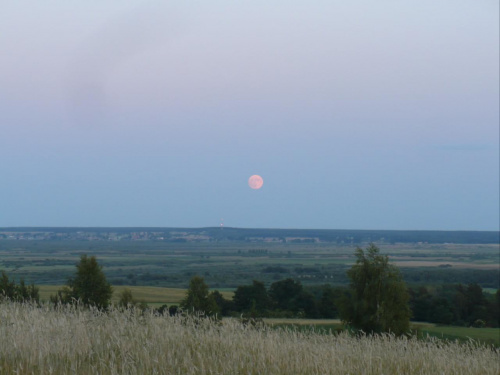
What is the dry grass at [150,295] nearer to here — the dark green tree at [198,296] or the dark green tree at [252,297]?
the dark green tree at [252,297]

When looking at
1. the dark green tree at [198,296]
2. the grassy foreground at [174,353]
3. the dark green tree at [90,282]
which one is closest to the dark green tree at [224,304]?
the dark green tree at [198,296]

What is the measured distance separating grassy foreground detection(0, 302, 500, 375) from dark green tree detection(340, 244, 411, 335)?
41.2ft

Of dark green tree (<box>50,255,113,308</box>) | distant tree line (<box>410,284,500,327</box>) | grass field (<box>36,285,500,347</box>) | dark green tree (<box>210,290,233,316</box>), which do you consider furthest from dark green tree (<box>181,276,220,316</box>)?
distant tree line (<box>410,284,500,327</box>)

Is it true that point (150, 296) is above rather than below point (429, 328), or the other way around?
below

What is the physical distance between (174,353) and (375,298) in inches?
612

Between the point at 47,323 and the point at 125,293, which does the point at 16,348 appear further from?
the point at 125,293

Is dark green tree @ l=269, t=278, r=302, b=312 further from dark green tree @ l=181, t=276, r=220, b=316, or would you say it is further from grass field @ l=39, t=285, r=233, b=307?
dark green tree @ l=181, t=276, r=220, b=316

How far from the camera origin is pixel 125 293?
25.9m

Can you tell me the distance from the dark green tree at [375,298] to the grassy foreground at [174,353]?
494 inches

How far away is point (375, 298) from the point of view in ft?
72.7

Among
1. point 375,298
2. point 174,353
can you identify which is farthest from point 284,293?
point 174,353

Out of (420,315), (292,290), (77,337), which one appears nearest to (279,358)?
(77,337)

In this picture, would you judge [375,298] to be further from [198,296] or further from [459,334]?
[459,334]

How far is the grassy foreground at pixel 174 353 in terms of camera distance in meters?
6.93
